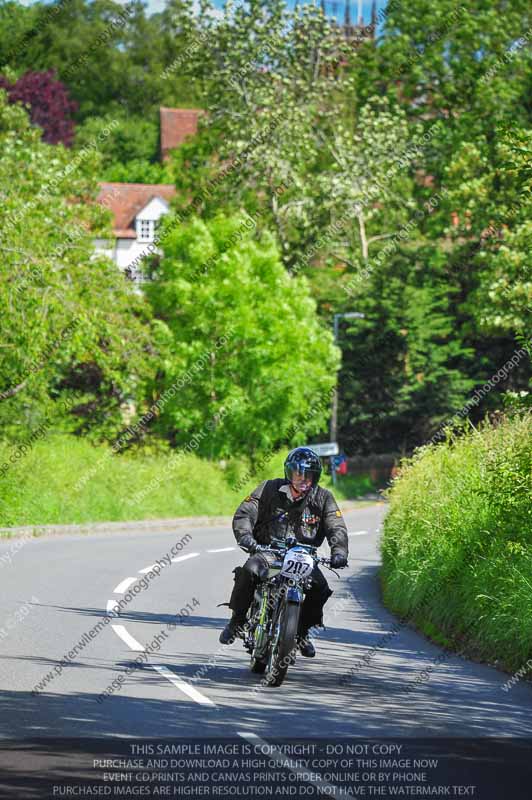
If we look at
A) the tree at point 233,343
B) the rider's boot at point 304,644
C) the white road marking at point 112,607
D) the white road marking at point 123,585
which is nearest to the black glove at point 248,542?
the rider's boot at point 304,644

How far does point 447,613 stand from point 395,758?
6.79 meters

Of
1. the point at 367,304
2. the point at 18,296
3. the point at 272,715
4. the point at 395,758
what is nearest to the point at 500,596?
the point at 272,715

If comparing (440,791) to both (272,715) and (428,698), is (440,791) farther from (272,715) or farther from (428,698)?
(428,698)

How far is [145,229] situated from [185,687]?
6929cm

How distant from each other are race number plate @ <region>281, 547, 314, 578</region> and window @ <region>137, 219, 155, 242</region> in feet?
222

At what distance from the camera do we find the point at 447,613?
14.4 meters

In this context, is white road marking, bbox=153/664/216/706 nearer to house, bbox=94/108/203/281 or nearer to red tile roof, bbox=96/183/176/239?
house, bbox=94/108/203/281

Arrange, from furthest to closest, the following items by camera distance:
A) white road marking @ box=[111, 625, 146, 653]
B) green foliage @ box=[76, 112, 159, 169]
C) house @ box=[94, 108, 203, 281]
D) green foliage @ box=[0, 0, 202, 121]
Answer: green foliage @ box=[76, 112, 159, 169], green foliage @ box=[0, 0, 202, 121], house @ box=[94, 108, 203, 281], white road marking @ box=[111, 625, 146, 653]

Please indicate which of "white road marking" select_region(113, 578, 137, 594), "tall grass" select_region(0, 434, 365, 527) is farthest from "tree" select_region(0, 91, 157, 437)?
"white road marking" select_region(113, 578, 137, 594)

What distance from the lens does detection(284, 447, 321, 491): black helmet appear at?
1073 centimetres

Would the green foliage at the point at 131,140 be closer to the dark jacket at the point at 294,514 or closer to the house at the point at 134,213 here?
the house at the point at 134,213

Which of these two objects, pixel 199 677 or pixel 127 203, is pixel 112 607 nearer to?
pixel 199 677

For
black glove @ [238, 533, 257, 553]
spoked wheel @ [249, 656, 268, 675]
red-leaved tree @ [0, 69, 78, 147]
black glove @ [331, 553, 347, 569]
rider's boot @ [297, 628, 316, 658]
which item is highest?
red-leaved tree @ [0, 69, 78, 147]

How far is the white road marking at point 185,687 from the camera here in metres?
9.46
